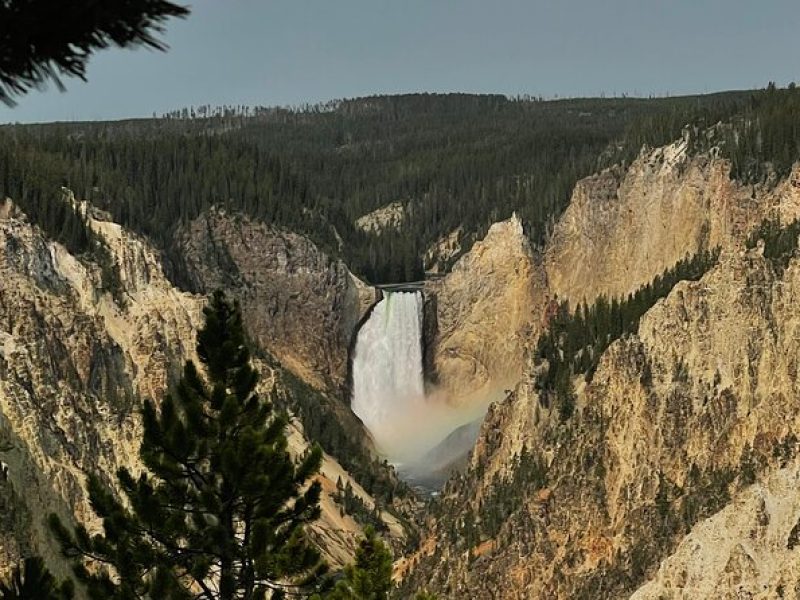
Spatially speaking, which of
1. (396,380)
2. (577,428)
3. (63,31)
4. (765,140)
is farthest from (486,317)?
(63,31)

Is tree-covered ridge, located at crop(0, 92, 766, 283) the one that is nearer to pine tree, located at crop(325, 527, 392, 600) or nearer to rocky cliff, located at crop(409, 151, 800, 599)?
rocky cliff, located at crop(409, 151, 800, 599)

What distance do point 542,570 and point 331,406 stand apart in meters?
35.5

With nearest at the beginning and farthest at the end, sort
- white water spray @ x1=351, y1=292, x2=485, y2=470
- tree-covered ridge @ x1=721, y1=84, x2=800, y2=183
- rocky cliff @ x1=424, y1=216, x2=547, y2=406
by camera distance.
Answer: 1. tree-covered ridge @ x1=721, y1=84, x2=800, y2=183
2. white water spray @ x1=351, y1=292, x2=485, y2=470
3. rocky cliff @ x1=424, y1=216, x2=547, y2=406

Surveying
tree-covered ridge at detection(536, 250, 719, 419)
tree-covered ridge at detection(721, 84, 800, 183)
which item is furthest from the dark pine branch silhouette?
tree-covered ridge at detection(721, 84, 800, 183)

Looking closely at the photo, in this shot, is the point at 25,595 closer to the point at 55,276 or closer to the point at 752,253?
the point at 752,253

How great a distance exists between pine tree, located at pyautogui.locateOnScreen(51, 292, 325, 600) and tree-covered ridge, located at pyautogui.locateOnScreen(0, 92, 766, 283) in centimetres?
4124

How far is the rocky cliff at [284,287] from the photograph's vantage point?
85375 mm

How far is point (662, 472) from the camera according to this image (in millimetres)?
45750

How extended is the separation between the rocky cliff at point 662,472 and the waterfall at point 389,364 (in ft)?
93.0

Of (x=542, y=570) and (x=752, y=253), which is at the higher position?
(x=752, y=253)

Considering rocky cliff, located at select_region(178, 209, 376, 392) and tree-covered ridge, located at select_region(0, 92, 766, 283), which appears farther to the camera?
rocky cliff, located at select_region(178, 209, 376, 392)

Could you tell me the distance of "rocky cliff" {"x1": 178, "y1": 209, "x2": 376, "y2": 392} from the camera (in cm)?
8538

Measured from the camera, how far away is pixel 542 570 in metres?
46.6

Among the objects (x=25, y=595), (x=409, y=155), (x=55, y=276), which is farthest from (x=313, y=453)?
(x=409, y=155)
